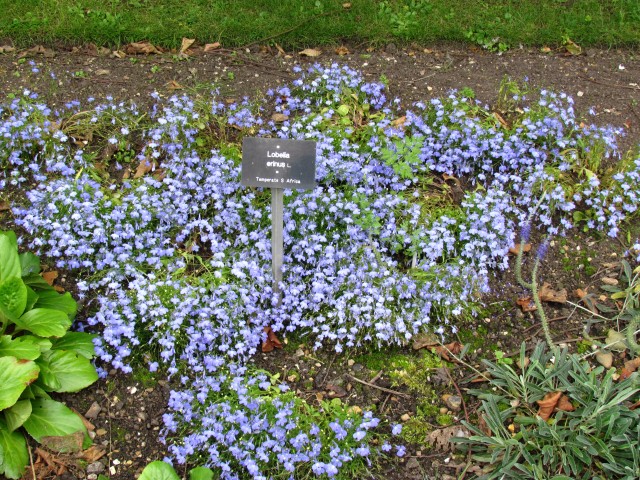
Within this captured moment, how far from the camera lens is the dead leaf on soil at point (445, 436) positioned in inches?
139

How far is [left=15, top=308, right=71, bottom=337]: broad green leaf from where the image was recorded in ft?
11.3

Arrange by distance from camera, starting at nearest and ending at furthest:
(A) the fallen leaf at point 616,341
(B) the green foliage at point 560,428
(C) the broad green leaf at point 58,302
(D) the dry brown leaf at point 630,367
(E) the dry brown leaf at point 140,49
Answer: (B) the green foliage at point 560,428
(C) the broad green leaf at point 58,302
(D) the dry brown leaf at point 630,367
(A) the fallen leaf at point 616,341
(E) the dry brown leaf at point 140,49

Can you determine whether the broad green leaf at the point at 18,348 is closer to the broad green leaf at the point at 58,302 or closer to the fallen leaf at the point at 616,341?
the broad green leaf at the point at 58,302

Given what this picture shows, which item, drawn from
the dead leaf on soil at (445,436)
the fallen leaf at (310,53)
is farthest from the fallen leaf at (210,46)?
the dead leaf on soil at (445,436)

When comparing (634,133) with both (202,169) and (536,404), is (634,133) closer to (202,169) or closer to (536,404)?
(536,404)

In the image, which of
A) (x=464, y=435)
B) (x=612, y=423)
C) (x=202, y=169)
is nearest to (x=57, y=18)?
(x=202, y=169)

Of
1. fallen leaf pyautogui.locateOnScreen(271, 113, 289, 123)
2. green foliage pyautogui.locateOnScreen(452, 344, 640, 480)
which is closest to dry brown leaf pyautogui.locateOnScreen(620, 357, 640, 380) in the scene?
green foliage pyautogui.locateOnScreen(452, 344, 640, 480)

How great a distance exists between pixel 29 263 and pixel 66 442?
1064mm

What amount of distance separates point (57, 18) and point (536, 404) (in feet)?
15.9

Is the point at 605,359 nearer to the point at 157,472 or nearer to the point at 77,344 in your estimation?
the point at 157,472

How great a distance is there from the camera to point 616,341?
13.0 feet

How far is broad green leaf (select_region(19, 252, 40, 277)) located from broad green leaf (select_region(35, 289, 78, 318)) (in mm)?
187

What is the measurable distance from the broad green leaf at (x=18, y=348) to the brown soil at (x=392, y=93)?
448mm

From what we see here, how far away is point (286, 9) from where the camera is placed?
601cm
